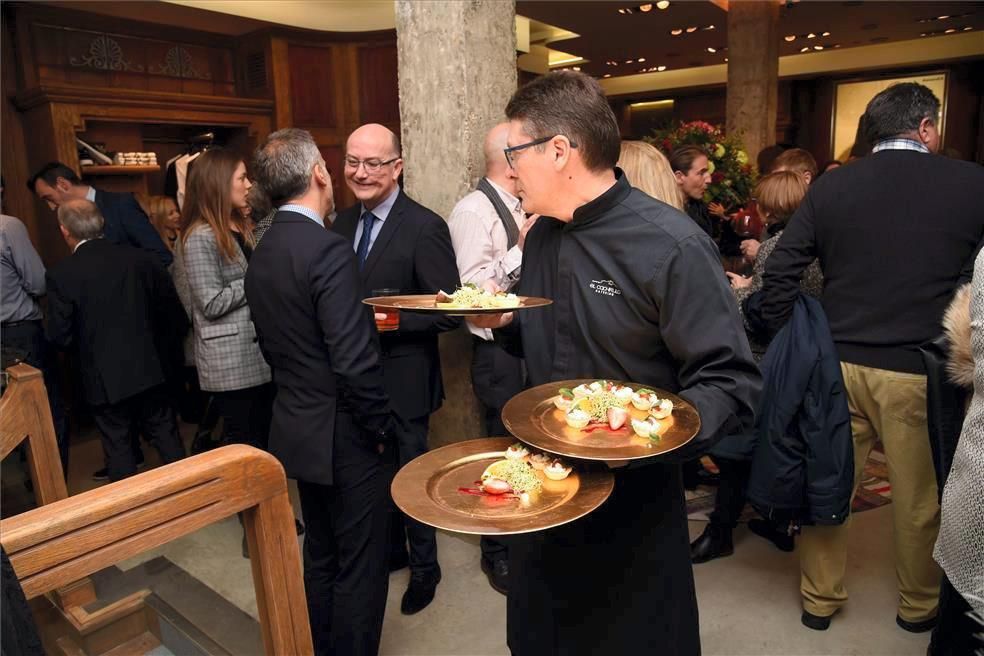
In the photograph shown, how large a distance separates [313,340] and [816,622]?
6.80 feet

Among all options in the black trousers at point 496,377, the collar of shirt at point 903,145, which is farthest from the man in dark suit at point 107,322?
the collar of shirt at point 903,145

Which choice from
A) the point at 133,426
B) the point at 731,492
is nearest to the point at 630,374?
the point at 731,492

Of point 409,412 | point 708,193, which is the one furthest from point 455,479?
point 708,193

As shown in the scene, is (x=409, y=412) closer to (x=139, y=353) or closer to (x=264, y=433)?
(x=264, y=433)

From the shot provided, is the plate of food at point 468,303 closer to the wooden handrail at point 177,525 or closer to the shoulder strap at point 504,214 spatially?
the wooden handrail at point 177,525

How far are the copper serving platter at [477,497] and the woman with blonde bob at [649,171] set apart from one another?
1.30m

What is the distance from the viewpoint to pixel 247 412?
10.3ft

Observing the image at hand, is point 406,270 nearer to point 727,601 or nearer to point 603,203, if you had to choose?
point 603,203

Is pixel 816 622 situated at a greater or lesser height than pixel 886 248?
lesser

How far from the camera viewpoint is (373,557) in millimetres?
2227

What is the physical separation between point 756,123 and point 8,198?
7.23 m

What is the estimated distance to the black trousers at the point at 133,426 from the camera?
3.60m

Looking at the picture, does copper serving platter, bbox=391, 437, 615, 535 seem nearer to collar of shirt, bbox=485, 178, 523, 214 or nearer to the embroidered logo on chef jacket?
the embroidered logo on chef jacket

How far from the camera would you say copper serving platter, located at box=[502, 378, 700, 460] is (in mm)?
1197
